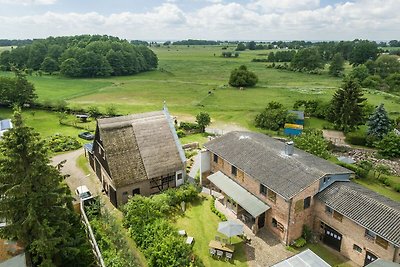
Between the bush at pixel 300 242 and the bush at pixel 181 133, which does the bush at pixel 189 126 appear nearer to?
the bush at pixel 181 133

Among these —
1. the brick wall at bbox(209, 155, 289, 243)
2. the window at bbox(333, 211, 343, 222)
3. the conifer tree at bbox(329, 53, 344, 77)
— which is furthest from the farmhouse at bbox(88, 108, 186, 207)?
the conifer tree at bbox(329, 53, 344, 77)

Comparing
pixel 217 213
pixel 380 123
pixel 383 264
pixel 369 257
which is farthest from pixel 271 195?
pixel 380 123

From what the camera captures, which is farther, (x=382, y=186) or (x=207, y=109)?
(x=207, y=109)

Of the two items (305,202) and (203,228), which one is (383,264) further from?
(203,228)

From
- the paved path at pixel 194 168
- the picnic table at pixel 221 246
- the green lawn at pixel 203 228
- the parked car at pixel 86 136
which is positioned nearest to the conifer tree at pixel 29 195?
the green lawn at pixel 203 228

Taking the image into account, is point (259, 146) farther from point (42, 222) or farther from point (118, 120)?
point (42, 222)

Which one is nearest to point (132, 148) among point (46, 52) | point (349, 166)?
point (349, 166)
